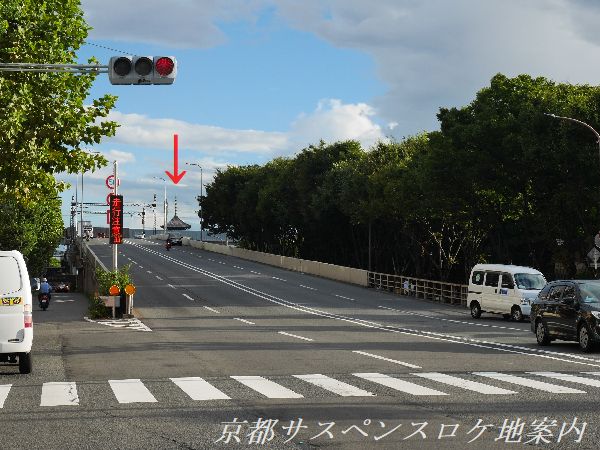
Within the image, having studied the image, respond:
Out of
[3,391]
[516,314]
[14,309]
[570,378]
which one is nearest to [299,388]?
[3,391]

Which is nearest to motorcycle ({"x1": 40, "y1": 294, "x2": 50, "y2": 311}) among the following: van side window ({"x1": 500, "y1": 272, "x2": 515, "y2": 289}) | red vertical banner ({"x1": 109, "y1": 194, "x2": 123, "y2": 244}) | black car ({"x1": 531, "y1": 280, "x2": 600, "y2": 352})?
red vertical banner ({"x1": 109, "y1": 194, "x2": 123, "y2": 244})

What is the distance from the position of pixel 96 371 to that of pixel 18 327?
1.86 m

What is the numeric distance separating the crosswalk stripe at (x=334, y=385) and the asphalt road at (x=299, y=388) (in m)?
0.02

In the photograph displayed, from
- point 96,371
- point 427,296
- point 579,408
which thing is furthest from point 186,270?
point 579,408

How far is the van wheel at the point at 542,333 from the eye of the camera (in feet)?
81.4

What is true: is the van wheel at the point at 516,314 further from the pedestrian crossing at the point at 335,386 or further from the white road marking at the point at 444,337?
the pedestrian crossing at the point at 335,386

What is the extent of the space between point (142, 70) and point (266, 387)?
5705 millimetres

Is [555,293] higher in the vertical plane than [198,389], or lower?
higher

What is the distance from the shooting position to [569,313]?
23.6 metres

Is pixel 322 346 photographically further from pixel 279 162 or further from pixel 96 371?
pixel 279 162

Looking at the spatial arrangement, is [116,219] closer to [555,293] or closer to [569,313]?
[555,293]

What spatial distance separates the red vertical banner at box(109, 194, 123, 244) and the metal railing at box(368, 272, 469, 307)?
16.1 meters

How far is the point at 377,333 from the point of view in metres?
30.6

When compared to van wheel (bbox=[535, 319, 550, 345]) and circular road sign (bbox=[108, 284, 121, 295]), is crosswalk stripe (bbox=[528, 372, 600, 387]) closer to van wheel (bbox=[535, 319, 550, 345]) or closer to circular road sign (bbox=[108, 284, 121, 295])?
van wheel (bbox=[535, 319, 550, 345])
